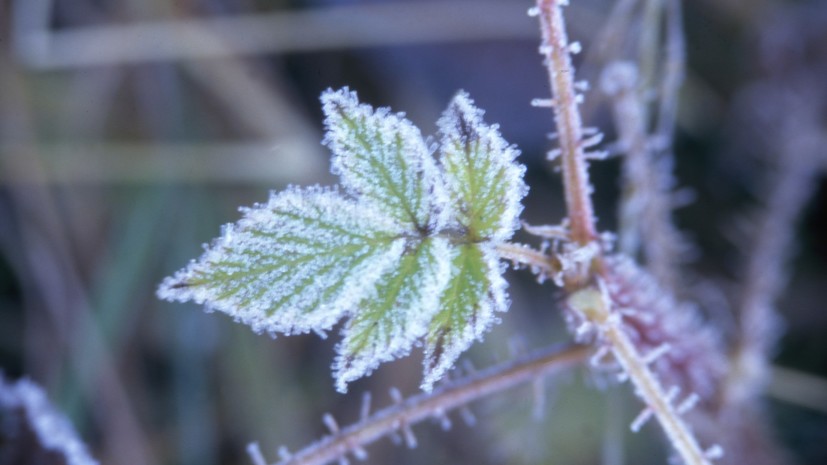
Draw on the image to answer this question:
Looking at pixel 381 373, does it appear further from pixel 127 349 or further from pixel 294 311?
pixel 294 311

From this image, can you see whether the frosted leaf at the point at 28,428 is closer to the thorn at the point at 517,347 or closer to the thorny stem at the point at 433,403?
the thorny stem at the point at 433,403

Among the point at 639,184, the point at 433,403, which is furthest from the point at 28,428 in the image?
the point at 639,184

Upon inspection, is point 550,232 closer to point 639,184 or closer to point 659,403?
point 659,403

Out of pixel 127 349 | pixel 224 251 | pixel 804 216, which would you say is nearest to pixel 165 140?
pixel 127 349

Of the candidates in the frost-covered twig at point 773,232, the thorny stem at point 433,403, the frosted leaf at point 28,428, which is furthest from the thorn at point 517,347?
the frosted leaf at point 28,428

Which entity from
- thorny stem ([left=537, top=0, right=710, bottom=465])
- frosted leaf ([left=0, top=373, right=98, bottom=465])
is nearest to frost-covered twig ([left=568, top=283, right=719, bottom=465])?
thorny stem ([left=537, top=0, right=710, bottom=465])

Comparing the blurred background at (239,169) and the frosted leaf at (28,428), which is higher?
the blurred background at (239,169)
